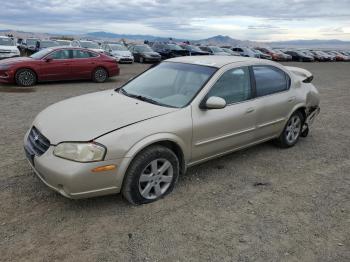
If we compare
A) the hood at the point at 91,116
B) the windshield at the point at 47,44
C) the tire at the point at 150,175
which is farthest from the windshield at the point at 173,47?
the tire at the point at 150,175

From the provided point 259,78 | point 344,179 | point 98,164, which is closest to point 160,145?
point 98,164

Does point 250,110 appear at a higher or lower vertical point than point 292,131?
higher

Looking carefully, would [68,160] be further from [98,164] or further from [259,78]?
[259,78]

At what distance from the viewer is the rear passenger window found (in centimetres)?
507

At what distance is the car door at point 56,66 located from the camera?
474 inches

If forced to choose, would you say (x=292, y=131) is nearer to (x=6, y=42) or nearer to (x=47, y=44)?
(x=6, y=42)

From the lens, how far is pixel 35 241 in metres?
3.12

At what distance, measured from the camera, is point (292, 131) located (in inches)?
232

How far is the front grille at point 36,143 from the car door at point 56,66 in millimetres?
8732

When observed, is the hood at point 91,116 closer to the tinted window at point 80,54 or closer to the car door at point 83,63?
the car door at point 83,63

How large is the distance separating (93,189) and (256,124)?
2.57 metres

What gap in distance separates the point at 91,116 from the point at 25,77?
890 centimetres

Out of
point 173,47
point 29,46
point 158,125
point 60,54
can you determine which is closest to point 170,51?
point 173,47

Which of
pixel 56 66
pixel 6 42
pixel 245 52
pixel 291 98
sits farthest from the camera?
pixel 245 52
